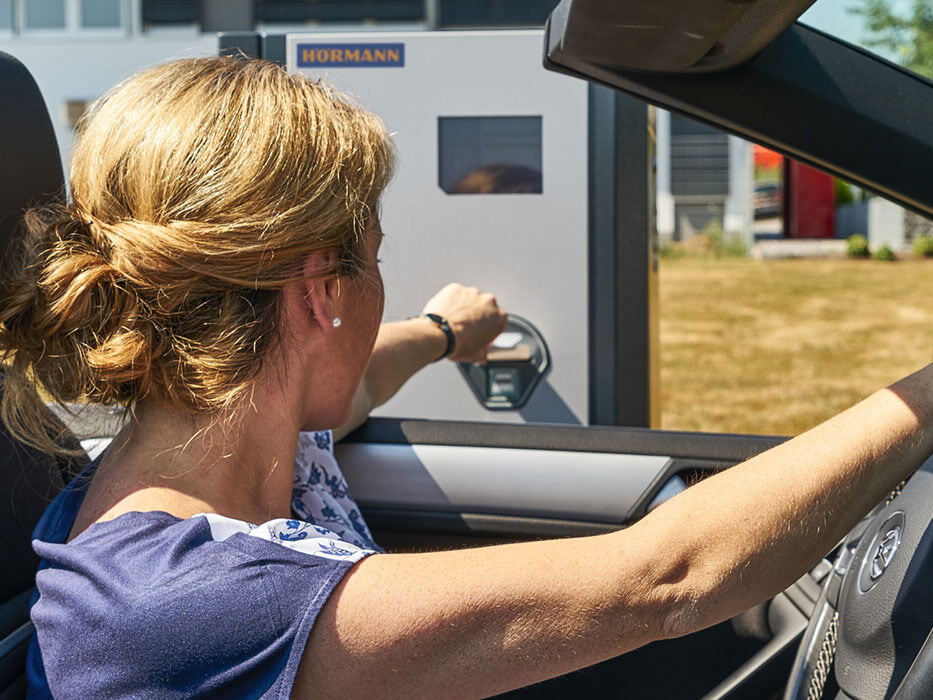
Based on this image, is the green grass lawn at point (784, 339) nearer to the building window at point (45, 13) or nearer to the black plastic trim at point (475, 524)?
the black plastic trim at point (475, 524)

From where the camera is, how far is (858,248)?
1268cm

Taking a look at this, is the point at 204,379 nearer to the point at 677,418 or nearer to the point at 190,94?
the point at 190,94

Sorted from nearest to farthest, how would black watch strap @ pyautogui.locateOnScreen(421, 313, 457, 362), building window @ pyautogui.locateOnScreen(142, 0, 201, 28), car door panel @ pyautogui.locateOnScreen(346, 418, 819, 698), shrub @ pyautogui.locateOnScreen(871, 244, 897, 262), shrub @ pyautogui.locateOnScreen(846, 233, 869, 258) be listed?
car door panel @ pyautogui.locateOnScreen(346, 418, 819, 698), black watch strap @ pyautogui.locateOnScreen(421, 313, 457, 362), shrub @ pyautogui.locateOnScreen(871, 244, 897, 262), shrub @ pyautogui.locateOnScreen(846, 233, 869, 258), building window @ pyautogui.locateOnScreen(142, 0, 201, 28)

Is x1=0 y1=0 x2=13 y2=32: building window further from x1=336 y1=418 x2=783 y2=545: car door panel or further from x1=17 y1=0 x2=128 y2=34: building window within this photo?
x1=336 y1=418 x2=783 y2=545: car door panel

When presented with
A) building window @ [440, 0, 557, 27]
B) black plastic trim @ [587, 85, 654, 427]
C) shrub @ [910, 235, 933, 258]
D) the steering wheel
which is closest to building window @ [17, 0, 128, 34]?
building window @ [440, 0, 557, 27]

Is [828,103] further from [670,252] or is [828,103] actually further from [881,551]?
[670,252]

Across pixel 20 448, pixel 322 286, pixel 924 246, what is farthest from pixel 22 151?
pixel 924 246

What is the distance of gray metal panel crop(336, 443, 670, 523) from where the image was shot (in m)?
1.75

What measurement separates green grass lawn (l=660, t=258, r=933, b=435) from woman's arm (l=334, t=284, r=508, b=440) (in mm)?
3946

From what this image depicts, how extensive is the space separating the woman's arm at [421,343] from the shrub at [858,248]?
456 inches

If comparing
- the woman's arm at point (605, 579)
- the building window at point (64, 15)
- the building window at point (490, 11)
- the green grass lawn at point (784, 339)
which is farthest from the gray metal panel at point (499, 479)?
the building window at point (64, 15)

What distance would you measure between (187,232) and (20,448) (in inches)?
17.8

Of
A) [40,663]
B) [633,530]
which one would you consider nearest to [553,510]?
[633,530]

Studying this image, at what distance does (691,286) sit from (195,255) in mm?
10167
